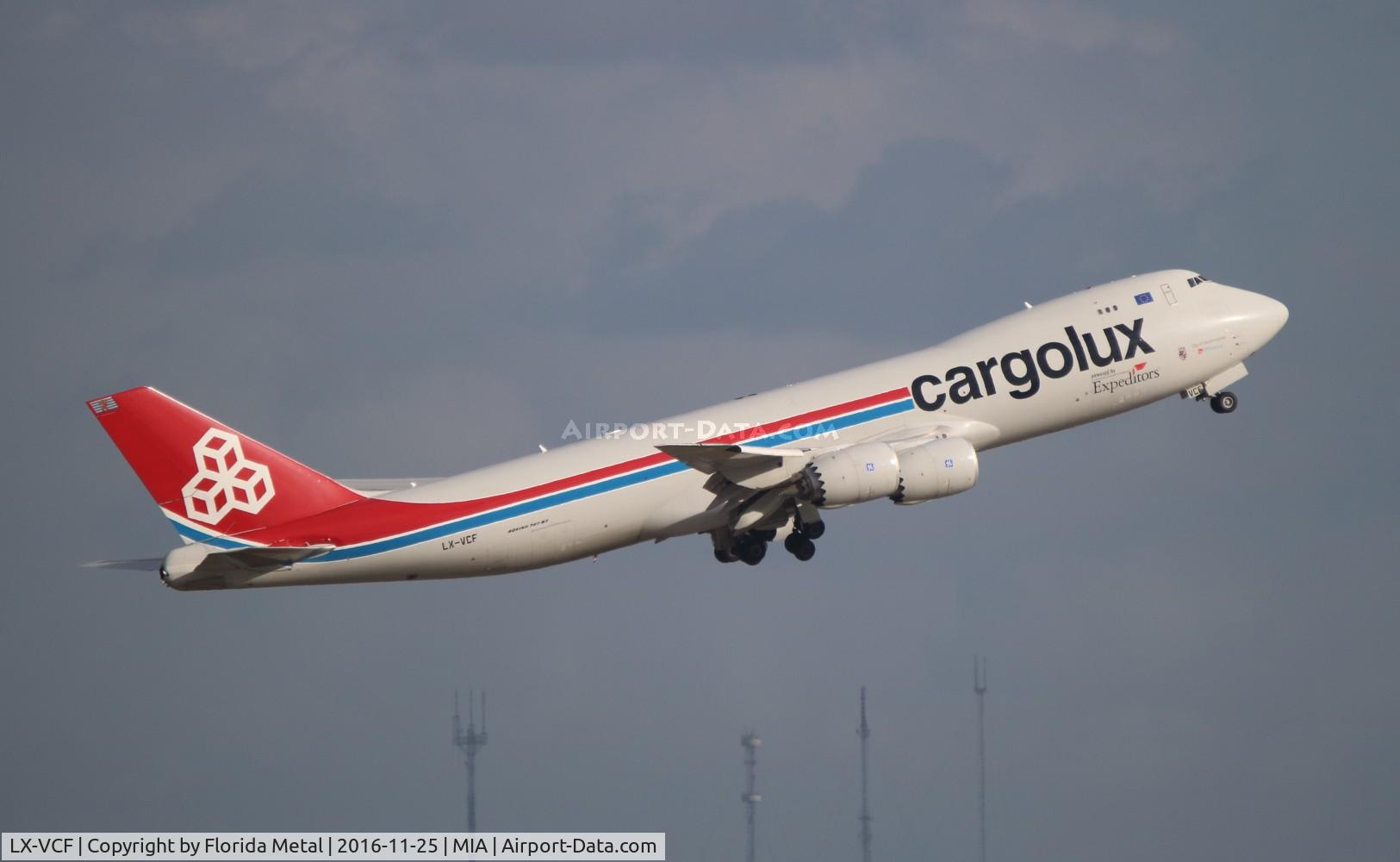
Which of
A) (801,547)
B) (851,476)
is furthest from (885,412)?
(801,547)

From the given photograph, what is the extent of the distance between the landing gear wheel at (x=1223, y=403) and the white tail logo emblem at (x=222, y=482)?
32496 mm

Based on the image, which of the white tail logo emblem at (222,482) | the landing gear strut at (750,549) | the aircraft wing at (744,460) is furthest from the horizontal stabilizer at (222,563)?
the landing gear strut at (750,549)

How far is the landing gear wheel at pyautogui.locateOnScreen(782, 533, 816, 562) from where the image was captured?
64312 millimetres

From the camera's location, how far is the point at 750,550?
63.8 m

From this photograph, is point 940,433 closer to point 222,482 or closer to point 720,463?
point 720,463

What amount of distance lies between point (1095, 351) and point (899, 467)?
9036mm

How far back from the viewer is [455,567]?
191 feet

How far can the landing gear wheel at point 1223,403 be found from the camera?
67.7 metres

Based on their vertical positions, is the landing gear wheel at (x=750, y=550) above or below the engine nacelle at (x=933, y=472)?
below

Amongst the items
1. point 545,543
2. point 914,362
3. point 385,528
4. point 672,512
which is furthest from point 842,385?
point 385,528

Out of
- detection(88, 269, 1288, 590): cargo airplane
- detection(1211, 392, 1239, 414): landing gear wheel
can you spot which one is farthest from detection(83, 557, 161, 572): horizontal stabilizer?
detection(1211, 392, 1239, 414): landing gear wheel

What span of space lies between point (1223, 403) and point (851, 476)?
16.5 metres

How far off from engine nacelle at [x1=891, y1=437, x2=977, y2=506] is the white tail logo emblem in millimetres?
19153

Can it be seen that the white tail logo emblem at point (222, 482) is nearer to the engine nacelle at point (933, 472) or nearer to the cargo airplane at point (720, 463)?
the cargo airplane at point (720, 463)
